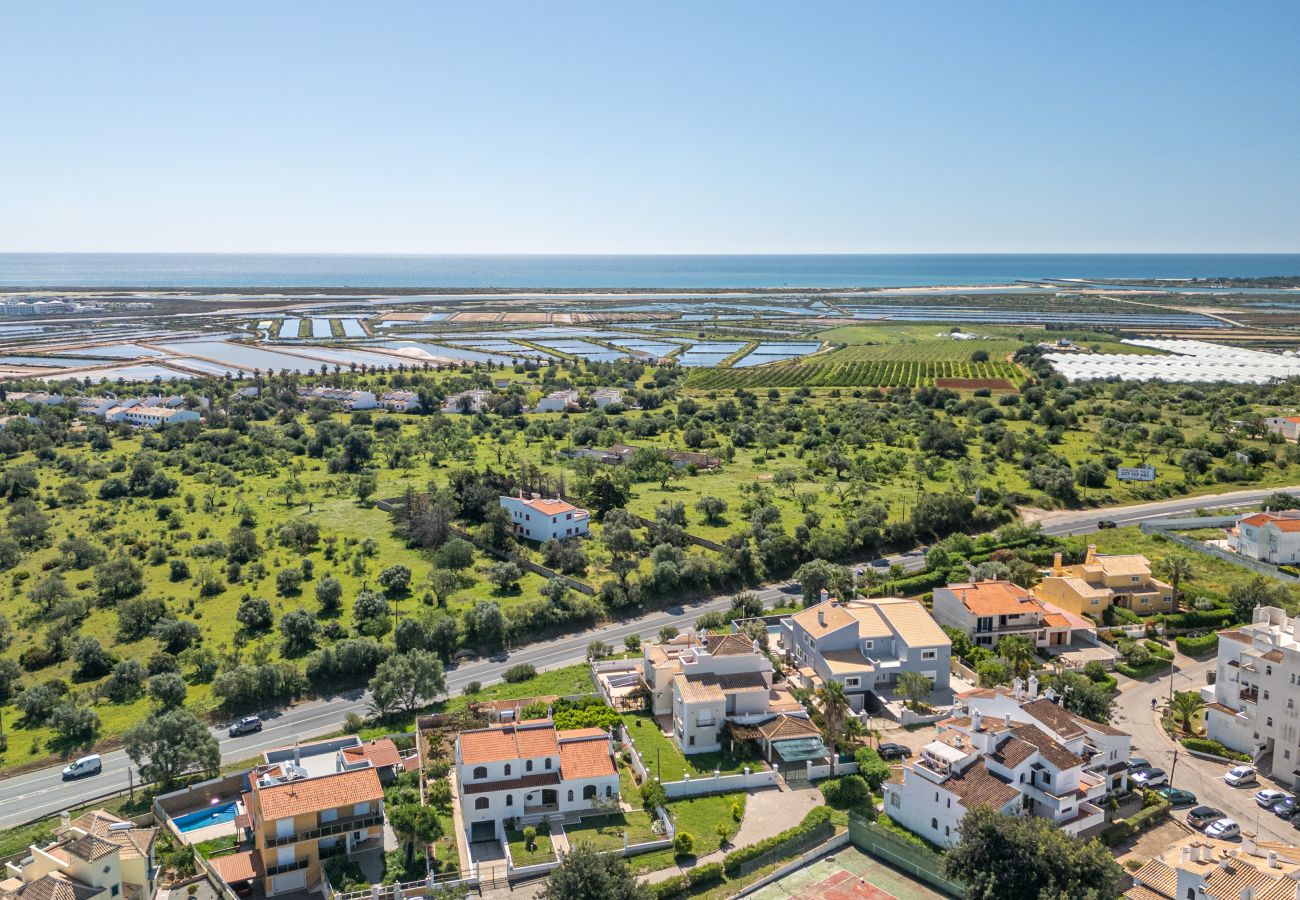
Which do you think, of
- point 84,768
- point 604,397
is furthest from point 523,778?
point 604,397

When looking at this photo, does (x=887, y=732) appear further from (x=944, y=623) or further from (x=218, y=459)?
(x=218, y=459)

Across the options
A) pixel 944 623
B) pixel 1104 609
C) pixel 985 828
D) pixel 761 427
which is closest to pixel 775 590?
pixel 944 623

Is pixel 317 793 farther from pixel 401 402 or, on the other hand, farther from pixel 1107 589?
pixel 401 402

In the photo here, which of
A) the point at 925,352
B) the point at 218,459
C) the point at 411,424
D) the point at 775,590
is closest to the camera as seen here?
the point at 775,590

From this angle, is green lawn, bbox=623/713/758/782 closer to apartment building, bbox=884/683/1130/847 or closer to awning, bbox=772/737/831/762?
awning, bbox=772/737/831/762

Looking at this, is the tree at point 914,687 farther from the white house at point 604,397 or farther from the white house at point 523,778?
the white house at point 604,397

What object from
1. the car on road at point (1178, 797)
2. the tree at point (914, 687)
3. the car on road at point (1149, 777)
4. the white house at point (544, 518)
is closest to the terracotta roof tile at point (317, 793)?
the tree at point (914, 687)
